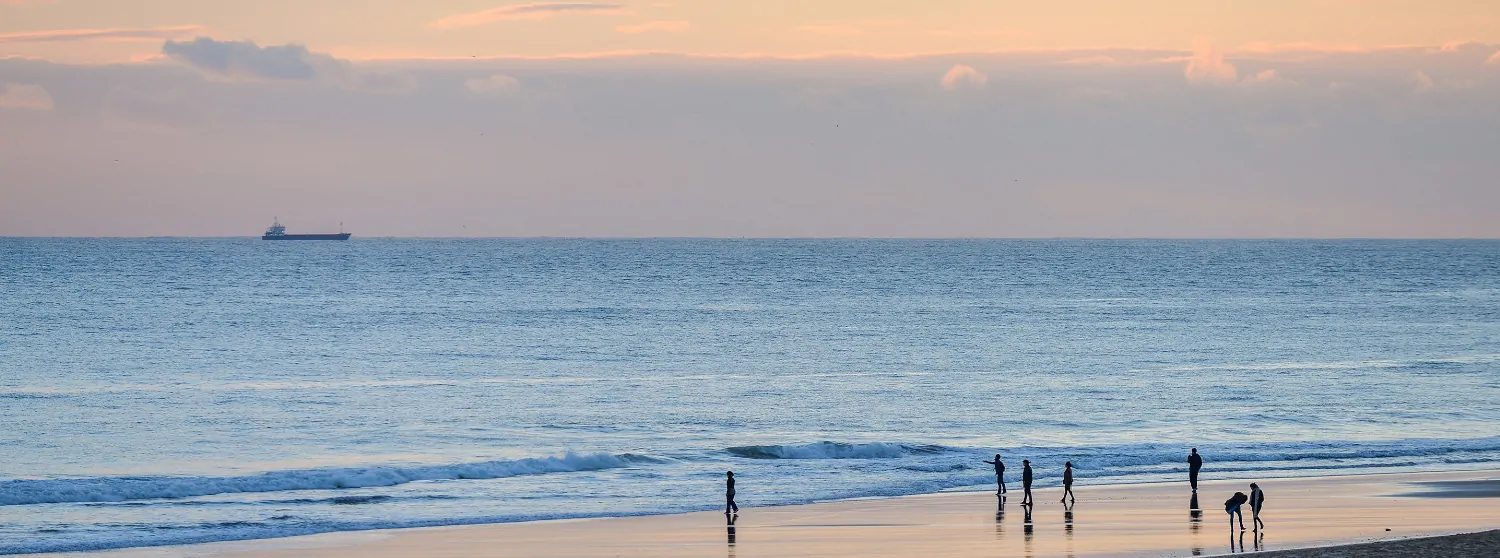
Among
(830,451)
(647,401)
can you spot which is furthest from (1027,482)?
(647,401)

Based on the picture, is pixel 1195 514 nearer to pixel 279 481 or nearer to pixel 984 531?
pixel 984 531

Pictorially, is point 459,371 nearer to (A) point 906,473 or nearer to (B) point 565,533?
(A) point 906,473

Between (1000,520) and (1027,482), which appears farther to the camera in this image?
(1027,482)

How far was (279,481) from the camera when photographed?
33156 millimetres

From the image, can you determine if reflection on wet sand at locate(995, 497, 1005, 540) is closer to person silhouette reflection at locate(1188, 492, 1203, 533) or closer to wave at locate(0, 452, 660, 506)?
person silhouette reflection at locate(1188, 492, 1203, 533)

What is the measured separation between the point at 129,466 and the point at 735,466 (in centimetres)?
1445

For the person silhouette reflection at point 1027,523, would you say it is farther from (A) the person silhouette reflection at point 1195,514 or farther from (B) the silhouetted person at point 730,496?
(B) the silhouetted person at point 730,496

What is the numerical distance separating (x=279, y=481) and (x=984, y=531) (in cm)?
1638

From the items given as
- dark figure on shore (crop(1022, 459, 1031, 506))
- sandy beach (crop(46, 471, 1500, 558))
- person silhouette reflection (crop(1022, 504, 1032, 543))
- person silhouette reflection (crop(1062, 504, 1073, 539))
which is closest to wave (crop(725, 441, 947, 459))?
sandy beach (crop(46, 471, 1500, 558))

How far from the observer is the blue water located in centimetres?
3238

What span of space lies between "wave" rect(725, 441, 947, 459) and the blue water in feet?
0.37

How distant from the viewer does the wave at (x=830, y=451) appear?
3844 centimetres

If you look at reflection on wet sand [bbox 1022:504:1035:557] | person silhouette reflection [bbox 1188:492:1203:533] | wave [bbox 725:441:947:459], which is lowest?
reflection on wet sand [bbox 1022:504:1035:557]

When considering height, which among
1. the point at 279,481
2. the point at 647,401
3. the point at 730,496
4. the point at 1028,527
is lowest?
the point at 1028,527
